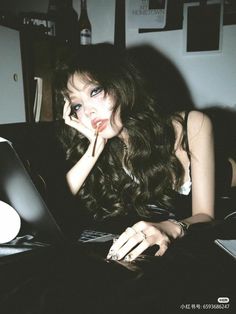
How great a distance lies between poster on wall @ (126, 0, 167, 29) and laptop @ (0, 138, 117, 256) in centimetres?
161

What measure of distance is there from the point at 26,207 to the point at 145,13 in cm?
169

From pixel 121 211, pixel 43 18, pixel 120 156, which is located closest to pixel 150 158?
pixel 120 156

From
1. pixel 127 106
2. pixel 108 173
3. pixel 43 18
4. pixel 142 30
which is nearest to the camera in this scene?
pixel 127 106

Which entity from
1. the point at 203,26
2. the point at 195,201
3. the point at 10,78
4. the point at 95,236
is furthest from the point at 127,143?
the point at 203,26

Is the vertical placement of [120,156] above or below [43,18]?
below

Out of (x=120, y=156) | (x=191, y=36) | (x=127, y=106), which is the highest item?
(x=191, y=36)

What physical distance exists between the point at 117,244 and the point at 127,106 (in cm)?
79

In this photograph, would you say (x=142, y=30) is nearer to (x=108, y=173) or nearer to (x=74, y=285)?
(x=108, y=173)

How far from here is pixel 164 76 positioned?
199 centimetres

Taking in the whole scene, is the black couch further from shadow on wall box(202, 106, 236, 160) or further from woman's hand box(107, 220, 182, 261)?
shadow on wall box(202, 106, 236, 160)

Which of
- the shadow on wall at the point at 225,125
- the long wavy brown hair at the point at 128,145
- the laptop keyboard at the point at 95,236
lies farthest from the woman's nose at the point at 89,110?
the shadow on wall at the point at 225,125

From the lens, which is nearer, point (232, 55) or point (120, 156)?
point (120, 156)

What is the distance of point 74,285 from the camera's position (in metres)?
0.45

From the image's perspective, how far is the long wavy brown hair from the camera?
49.4 inches
